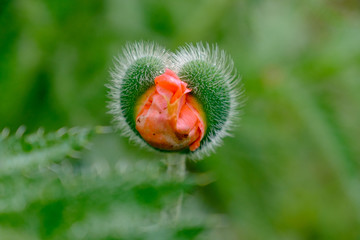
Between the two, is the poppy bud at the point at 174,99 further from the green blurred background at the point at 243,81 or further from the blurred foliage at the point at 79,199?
the green blurred background at the point at 243,81

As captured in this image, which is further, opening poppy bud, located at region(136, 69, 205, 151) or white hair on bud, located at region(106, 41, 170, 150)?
white hair on bud, located at region(106, 41, 170, 150)

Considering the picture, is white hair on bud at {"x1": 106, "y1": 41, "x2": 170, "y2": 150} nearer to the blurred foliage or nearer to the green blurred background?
the blurred foliage

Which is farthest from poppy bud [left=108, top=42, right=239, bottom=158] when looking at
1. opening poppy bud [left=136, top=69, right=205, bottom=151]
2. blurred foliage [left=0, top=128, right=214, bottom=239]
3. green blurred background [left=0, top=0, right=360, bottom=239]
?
green blurred background [left=0, top=0, right=360, bottom=239]

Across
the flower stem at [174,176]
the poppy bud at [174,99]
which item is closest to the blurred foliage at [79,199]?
the flower stem at [174,176]

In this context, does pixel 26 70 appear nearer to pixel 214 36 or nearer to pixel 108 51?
pixel 108 51

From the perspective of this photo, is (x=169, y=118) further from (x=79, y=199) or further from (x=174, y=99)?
(x=79, y=199)

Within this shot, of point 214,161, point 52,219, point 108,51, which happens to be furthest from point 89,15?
point 52,219

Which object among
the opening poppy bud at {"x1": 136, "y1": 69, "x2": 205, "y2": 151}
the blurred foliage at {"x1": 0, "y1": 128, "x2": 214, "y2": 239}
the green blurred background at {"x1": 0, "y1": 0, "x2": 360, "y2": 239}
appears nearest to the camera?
the opening poppy bud at {"x1": 136, "y1": 69, "x2": 205, "y2": 151}
